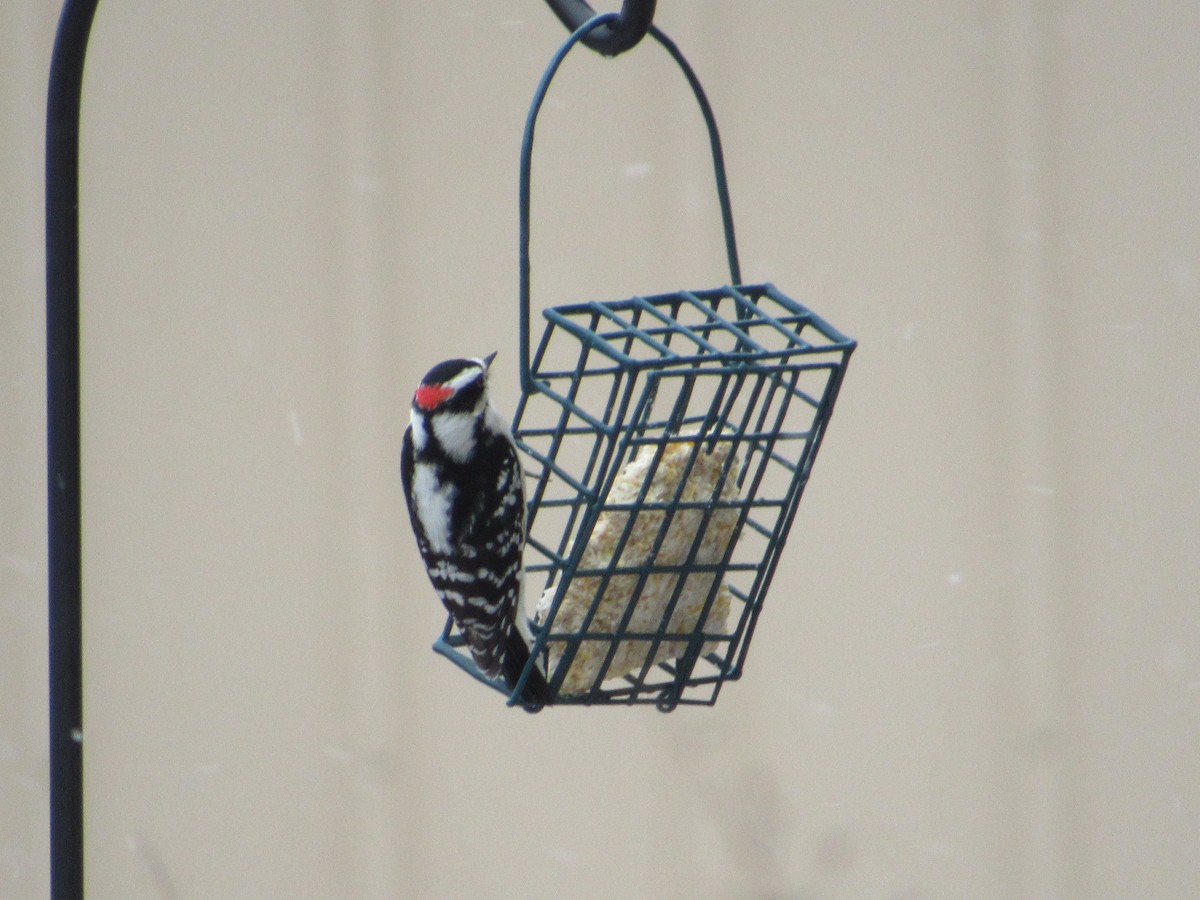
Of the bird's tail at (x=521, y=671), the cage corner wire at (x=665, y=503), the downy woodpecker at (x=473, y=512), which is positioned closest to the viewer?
the cage corner wire at (x=665, y=503)

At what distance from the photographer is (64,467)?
1556 millimetres

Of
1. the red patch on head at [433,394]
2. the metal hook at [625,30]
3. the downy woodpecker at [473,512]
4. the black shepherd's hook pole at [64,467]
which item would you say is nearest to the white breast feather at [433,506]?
the downy woodpecker at [473,512]

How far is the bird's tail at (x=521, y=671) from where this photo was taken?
205 centimetres

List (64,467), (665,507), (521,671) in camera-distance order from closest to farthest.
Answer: (64,467)
(665,507)
(521,671)

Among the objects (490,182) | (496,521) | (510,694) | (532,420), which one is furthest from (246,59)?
(510,694)

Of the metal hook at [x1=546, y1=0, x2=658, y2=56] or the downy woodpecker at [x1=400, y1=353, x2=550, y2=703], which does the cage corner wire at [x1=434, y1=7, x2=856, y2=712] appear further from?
the metal hook at [x1=546, y1=0, x2=658, y2=56]

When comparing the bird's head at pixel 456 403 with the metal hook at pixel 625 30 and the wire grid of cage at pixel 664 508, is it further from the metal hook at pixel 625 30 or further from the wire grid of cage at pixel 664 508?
the metal hook at pixel 625 30

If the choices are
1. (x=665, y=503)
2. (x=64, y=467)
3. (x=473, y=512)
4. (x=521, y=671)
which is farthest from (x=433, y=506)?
(x=64, y=467)

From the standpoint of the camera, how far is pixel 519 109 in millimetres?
3787

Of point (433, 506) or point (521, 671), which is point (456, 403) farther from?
point (521, 671)

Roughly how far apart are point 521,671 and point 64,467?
2.87 feet

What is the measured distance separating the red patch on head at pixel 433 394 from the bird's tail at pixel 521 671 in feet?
1.35

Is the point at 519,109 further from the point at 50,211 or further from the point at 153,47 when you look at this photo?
the point at 50,211

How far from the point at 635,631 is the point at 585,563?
13 cm
